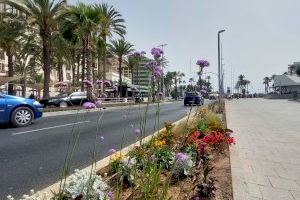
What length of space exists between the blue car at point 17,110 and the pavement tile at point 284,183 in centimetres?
1054

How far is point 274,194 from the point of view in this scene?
5.12m

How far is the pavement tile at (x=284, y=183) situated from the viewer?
554cm

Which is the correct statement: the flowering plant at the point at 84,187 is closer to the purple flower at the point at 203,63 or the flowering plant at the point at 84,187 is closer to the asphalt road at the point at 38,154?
the asphalt road at the point at 38,154

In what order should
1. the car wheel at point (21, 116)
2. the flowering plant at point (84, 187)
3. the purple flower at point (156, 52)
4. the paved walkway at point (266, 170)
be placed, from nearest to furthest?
1. the flowering plant at point (84, 187)
2. the purple flower at point (156, 52)
3. the paved walkway at point (266, 170)
4. the car wheel at point (21, 116)

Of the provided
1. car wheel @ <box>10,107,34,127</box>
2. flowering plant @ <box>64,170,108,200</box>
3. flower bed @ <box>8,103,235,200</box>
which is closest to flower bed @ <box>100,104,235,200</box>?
flower bed @ <box>8,103,235,200</box>

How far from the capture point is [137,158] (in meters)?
5.39

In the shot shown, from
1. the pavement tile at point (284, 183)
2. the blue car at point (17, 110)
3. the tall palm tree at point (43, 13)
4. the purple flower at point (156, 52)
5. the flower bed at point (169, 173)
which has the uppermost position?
the tall palm tree at point (43, 13)

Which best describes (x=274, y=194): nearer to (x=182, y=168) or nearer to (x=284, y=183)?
(x=284, y=183)

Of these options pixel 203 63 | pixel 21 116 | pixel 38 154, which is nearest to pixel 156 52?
pixel 203 63

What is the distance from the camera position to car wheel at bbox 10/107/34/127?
1435 cm

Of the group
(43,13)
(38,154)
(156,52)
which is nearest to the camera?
(156,52)

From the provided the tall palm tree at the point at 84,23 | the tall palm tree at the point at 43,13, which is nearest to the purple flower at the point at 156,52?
the tall palm tree at the point at 43,13

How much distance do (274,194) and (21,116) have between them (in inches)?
450

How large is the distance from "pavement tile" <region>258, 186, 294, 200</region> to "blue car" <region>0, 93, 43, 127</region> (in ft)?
35.7
